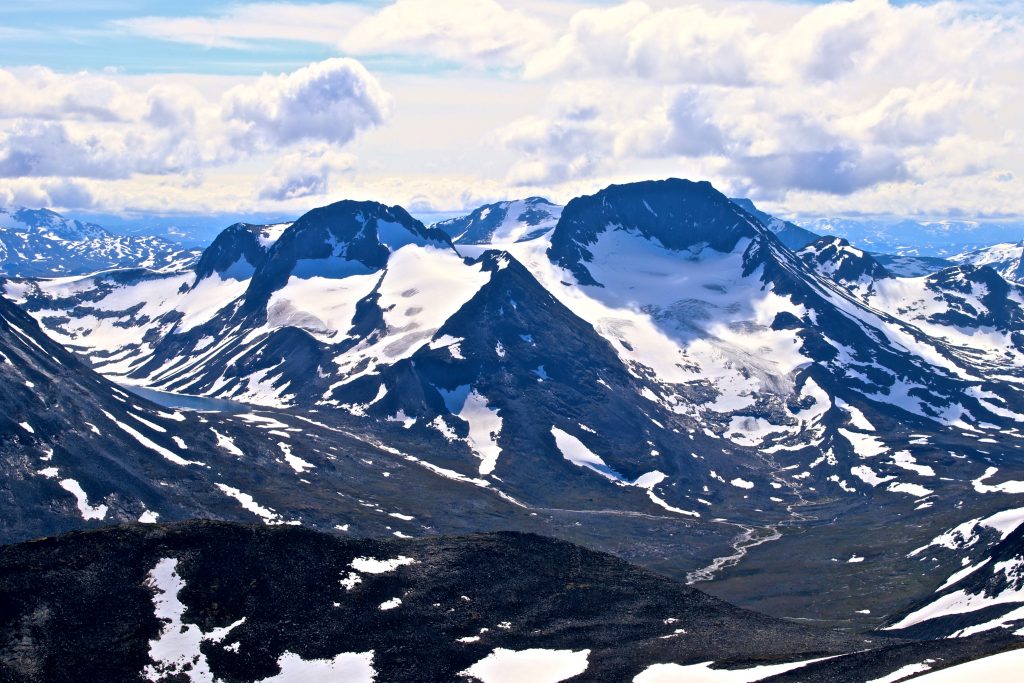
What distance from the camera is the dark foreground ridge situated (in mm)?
121375

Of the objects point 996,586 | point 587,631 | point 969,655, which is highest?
point 969,655

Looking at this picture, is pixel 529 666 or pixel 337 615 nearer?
pixel 529 666

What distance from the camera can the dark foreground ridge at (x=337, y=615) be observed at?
121 metres

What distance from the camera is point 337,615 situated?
13688 cm

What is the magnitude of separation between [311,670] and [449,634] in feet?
63.3

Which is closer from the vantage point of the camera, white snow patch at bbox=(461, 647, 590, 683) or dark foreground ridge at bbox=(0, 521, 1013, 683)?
dark foreground ridge at bbox=(0, 521, 1013, 683)

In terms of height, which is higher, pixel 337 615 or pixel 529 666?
pixel 337 615

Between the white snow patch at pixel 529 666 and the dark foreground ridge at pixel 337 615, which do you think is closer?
the dark foreground ridge at pixel 337 615

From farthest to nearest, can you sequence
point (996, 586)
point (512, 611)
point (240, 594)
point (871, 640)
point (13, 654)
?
point (996, 586)
point (871, 640)
point (512, 611)
point (240, 594)
point (13, 654)

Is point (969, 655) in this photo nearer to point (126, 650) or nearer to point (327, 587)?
point (327, 587)

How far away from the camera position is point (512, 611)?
5733 inches

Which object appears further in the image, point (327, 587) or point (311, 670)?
point (327, 587)

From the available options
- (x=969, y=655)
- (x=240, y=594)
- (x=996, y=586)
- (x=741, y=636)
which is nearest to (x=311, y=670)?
(x=240, y=594)

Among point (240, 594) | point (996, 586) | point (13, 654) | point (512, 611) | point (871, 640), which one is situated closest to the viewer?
point (13, 654)
